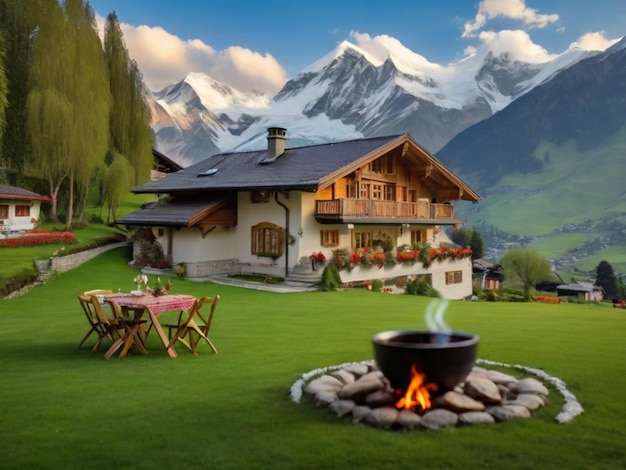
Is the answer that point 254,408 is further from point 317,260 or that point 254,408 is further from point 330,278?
point 317,260

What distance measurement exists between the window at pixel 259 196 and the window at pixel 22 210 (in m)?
13.6

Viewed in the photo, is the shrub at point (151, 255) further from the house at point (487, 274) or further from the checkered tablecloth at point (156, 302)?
the house at point (487, 274)

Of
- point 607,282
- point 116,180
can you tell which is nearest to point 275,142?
point 116,180

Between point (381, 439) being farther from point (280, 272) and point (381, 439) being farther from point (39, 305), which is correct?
point (280, 272)

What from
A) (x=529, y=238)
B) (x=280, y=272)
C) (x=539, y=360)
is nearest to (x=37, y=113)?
(x=280, y=272)

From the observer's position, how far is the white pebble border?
491 centimetres

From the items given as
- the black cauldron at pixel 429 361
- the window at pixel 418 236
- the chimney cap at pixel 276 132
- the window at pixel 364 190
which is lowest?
the black cauldron at pixel 429 361

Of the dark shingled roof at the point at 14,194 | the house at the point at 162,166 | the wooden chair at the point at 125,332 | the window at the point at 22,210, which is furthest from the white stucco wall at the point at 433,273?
the house at the point at 162,166

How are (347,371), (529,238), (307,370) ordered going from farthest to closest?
1. (529,238)
2. (307,370)
3. (347,371)

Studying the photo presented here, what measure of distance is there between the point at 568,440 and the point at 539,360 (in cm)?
304

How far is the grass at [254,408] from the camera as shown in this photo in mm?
4117

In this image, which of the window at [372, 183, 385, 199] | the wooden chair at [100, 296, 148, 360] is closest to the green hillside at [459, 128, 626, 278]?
the window at [372, 183, 385, 199]

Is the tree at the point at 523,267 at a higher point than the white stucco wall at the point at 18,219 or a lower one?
lower

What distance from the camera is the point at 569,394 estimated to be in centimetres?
551
